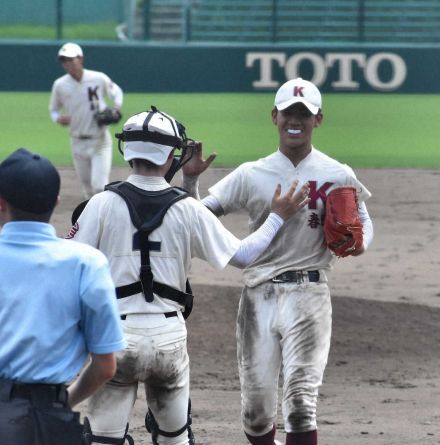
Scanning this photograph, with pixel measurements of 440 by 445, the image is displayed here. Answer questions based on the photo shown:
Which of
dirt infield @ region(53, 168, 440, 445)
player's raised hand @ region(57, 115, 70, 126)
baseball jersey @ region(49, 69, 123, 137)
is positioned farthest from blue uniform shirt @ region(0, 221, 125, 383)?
player's raised hand @ region(57, 115, 70, 126)

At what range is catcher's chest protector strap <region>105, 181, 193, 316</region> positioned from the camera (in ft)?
16.3

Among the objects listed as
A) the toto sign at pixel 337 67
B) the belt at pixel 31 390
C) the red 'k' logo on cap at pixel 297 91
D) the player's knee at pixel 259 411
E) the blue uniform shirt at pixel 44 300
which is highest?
the red 'k' logo on cap at pixel 297 91

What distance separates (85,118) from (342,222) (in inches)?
400

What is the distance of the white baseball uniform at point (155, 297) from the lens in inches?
196

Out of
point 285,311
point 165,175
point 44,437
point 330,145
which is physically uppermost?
point 165,175

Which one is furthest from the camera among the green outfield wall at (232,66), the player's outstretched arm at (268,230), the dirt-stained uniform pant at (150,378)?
Answer: the green outfield wall at (232,66)

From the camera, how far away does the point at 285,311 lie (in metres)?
6.03

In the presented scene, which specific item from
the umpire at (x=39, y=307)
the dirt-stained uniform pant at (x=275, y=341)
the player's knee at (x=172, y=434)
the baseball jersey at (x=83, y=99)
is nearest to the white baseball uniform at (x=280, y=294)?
the dirt-stained uniform pant at (x=275, y=341)

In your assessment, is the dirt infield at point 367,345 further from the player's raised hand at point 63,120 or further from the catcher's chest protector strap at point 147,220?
the catcher's chest protector strap at point 147,220

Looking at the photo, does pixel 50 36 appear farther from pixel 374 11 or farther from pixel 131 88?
pixel 374 11

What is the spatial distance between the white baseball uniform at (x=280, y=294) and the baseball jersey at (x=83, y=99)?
31.4ft

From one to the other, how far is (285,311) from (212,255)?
1095 millimetres

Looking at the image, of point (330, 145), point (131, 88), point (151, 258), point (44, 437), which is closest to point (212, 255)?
point (151, 258)

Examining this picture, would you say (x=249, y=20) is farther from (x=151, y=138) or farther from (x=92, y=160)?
(x=151, y=138)
